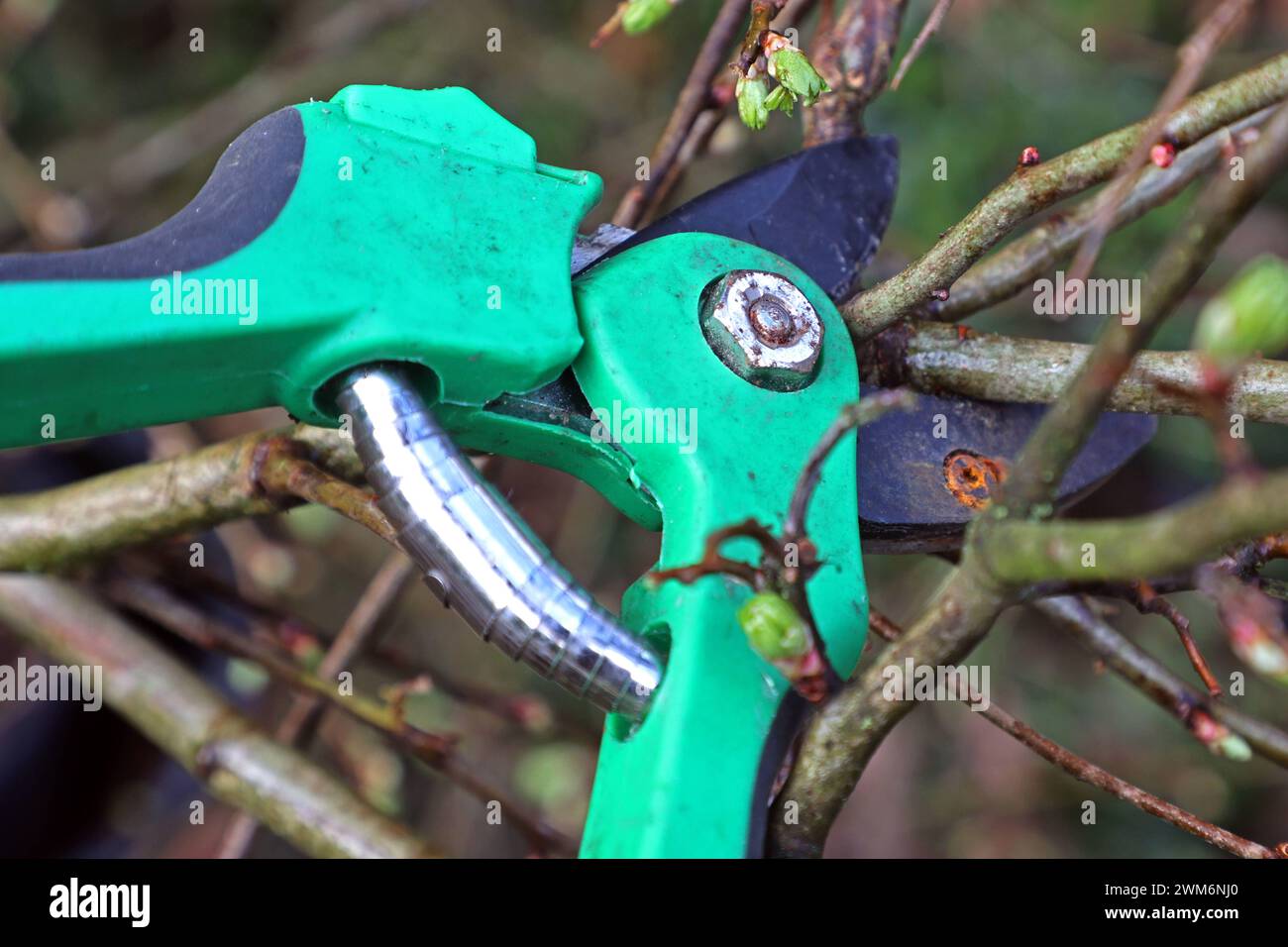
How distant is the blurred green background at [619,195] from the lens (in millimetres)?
2566

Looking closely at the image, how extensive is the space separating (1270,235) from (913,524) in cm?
213

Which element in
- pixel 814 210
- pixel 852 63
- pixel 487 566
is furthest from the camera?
pixel 852 63

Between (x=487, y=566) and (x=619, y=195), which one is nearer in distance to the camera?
(x=487, y=566)

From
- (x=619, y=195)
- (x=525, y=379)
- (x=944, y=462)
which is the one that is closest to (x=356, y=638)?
→ (x=525, y=379)

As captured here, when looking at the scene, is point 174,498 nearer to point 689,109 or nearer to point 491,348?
point 491,348

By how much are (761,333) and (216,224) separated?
1.56 feet

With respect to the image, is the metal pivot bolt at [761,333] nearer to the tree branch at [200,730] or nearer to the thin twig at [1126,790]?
the thin twig at [1126,790]

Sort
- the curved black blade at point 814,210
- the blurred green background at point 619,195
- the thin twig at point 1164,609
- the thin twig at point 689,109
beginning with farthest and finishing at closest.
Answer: the blurred green background at point 619,195 < the thin twig at point 689,109 < the curved black blade at point 814,210 < the thin twig at point 1164,609

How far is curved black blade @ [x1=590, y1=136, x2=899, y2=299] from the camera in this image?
1.24m

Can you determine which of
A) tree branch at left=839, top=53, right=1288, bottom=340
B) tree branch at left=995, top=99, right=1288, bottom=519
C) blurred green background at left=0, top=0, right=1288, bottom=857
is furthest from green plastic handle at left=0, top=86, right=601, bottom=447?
blurred green background at left=0, top=0, right=1288, bottom=857

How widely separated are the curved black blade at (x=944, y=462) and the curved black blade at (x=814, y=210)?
0.15 meters

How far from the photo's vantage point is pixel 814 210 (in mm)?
1282

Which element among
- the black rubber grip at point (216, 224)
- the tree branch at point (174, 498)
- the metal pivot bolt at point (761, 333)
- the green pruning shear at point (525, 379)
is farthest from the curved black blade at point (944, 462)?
the black rubber grip at point (216, 224)

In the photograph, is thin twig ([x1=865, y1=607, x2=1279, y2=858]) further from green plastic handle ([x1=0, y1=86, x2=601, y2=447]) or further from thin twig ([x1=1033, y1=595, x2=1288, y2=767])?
green plastic handle ([x1=0, y1=86, x2=601, y2=447])
